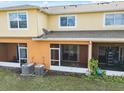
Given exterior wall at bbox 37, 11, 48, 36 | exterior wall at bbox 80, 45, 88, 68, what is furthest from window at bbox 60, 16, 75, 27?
exterior wall at bbox 80, 45, 88, 68

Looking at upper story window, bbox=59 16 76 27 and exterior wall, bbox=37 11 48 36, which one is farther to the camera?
upper story window, bbox=59 16 76 27

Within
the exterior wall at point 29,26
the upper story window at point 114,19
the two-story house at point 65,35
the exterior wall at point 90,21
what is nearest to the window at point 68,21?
the two-story house at point 65,35

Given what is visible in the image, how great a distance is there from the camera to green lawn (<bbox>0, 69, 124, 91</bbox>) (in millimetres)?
11523

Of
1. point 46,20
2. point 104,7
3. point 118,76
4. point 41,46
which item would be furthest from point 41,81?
point 104,7

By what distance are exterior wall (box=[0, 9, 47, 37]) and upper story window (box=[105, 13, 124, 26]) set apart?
21.1 ft

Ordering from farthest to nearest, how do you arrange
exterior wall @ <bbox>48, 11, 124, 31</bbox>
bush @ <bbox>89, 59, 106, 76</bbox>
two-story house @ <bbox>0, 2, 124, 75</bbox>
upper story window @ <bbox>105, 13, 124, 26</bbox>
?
exterior wall @ <bbox>48, 11, 124, 31</bbox>
upper story window @ <bbox>105, 13, 124, 26</bbox>
two-story house @ <bbox>0, 2, 124, 75</bbox>
bush @ <bbox>89, 59, 106, 76</bbox>

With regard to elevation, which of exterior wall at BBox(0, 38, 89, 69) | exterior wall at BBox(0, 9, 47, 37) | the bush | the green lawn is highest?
exterior wall at BBox(0, 9, 47, 37)

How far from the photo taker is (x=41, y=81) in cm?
1290

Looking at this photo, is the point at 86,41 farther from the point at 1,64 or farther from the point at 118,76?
the point at 1,64

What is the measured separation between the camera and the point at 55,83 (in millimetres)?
12438

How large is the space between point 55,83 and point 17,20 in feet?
23.8

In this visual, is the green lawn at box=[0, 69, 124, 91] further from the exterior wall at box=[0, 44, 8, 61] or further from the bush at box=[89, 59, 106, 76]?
the exterior wall at box=[0, 44, 8, 61]

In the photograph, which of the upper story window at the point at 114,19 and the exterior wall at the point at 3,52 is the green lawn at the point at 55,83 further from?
the upper story window at the point at 114,19

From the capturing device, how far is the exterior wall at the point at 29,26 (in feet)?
52.0
